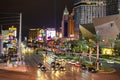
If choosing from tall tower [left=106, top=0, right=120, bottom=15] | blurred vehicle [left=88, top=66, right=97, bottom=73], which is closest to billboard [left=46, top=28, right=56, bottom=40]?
tall tower [left=106, top=0, right=120, bottom=15]

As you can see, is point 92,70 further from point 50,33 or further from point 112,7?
point 50,33

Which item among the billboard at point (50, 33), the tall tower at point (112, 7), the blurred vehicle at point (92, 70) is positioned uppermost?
the tall tower at point (112, 7)

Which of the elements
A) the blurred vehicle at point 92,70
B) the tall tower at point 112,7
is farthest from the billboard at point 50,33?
the blurred vehicle at point 92,70

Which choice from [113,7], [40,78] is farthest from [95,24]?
[40,78]

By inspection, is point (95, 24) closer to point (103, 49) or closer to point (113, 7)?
point (103, 49)

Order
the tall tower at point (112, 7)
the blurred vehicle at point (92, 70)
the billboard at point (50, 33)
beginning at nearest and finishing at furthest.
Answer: the blurred vehicle at point (92, 70) < the tall tower at point (112, 7) < the billboard at point (50, 33)

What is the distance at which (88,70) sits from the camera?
49.8 m

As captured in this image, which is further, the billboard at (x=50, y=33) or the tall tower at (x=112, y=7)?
the billboard at (x=50, y=33)

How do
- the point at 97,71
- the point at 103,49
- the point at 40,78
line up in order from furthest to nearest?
the point at 103,49 → the point at 97,71 → the point at 40,78

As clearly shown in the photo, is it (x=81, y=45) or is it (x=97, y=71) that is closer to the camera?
(x=97, y=71)

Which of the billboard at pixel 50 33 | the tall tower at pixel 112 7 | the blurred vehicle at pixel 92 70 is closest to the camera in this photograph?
the blurred vehicle at pixel 92 70

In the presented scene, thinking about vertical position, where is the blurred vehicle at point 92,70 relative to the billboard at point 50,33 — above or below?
below

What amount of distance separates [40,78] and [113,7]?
14445cm

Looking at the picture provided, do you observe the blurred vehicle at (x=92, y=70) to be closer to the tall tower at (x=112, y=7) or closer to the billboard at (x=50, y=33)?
the tall tower at (x=112, y=7)
